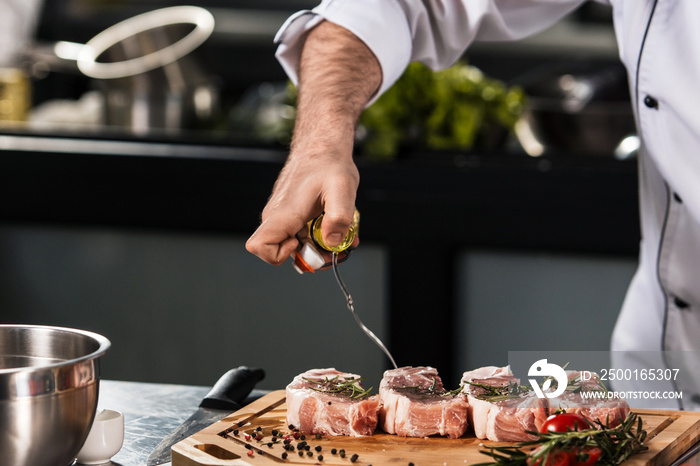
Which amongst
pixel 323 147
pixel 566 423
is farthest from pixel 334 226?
pixel 566 423

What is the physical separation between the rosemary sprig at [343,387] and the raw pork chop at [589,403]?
251mm

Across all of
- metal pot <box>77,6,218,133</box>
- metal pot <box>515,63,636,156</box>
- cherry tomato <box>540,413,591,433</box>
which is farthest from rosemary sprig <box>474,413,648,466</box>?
metal pot <box>77,6,218,133</box>

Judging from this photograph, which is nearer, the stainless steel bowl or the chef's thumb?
the stainless steel bowl

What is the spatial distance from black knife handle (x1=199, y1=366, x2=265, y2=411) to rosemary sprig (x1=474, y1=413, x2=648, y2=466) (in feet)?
1.47

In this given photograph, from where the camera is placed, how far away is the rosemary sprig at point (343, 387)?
121 cm

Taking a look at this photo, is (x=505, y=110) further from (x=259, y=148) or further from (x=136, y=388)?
(x=136, y=388)

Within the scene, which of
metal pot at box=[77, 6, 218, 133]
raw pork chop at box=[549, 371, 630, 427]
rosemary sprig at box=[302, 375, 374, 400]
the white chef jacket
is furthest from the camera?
metal pot at box=[77, 6, 218, 133]

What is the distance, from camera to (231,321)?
8.57 feet

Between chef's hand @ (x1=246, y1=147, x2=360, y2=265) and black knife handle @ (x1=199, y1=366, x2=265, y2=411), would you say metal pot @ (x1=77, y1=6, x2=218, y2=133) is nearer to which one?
black knife handle @ (x1=199, y1=366, x2=265, y2=411)

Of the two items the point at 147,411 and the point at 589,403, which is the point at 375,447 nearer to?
the point at 589,403

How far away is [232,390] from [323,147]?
39 centimetres

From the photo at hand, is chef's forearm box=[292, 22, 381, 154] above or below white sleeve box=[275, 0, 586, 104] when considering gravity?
below

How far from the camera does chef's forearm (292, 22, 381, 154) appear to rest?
1.30 metres

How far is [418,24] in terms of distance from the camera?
1545 millimetres
